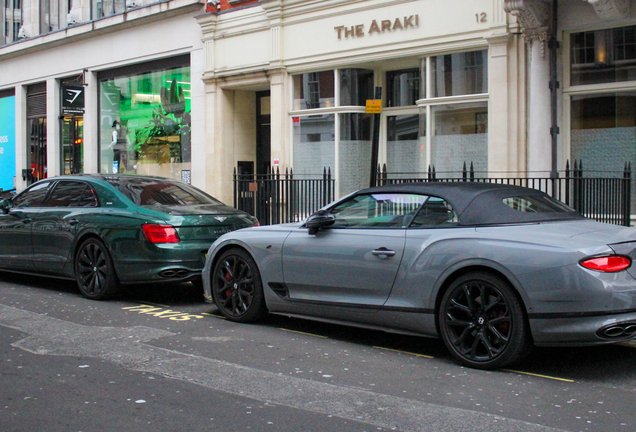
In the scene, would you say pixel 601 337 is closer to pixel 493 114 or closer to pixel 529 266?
pixel 529 266

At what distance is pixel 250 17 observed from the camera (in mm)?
17141

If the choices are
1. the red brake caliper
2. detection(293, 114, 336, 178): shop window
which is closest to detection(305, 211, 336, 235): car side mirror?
the red brake caliper

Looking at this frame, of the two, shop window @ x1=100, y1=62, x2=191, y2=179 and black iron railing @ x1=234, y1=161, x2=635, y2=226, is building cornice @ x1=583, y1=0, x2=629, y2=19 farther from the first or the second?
shop window @ x1=100, y1=62, x2=191, y2=179

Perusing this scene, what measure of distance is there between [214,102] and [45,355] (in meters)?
12.7

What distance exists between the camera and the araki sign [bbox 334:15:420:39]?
14250 millimetres

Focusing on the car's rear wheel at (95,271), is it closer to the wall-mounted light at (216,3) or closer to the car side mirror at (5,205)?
the car side mirror at (5,205)

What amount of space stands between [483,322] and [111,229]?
4.96 meters

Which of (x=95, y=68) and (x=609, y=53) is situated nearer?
(x=609, y=53)

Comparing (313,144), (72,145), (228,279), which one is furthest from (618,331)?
(72,145)

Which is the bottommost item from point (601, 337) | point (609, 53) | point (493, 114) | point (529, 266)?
point (601, 337)

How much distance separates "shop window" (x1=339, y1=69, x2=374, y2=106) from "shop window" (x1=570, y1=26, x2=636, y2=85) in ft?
14.9

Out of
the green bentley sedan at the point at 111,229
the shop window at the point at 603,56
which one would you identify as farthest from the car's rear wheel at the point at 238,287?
the shop window at the point at 603,56

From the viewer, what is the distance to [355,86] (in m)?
15.7

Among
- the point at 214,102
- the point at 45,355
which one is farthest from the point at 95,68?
the point at 45,355
